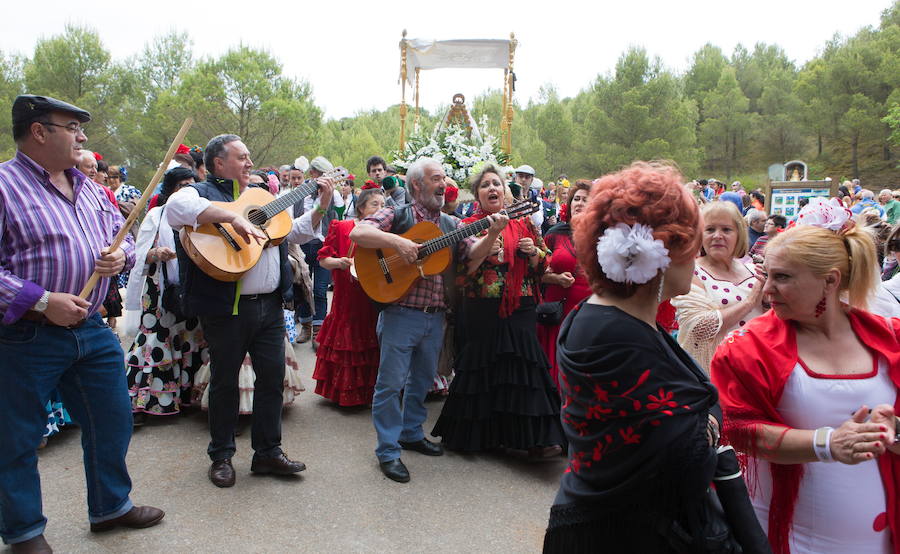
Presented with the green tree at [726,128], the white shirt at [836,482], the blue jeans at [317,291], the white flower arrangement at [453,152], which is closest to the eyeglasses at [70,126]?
the white shirt at [836,482]

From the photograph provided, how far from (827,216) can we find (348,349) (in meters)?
3.80

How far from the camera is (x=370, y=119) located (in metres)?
50.7

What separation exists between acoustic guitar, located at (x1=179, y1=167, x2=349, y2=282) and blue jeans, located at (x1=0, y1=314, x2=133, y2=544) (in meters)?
0.63

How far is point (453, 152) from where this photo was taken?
7652 mm

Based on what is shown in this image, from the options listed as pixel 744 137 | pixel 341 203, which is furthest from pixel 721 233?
pixel 744 137

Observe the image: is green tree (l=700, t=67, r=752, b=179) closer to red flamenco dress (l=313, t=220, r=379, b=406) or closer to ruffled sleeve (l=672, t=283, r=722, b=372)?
red flamenco dress (l=313, t=220, r=379, b=406)

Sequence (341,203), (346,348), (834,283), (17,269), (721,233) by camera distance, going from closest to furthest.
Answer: (834,283)
(17,269)
(721,233)
(346,348)
(341,203)

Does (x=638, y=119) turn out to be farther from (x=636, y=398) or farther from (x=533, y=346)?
(x=636, y=398)

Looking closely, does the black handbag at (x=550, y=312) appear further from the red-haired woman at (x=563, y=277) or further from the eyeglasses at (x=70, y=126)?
the eyeglasses at (x=70, y=126)

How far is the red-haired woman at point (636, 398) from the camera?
1.47 meters

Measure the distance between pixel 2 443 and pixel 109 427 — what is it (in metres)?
0.43

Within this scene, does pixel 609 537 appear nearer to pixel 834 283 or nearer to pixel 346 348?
pixel 834 283

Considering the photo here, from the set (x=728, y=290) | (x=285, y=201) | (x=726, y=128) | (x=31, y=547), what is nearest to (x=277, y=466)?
(x=31, y=547)

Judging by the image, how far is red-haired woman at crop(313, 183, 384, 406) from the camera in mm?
5078
